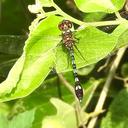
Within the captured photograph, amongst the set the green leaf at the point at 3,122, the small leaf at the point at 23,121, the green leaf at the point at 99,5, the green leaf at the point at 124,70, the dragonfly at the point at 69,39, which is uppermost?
the green leaf at the point at 99,5

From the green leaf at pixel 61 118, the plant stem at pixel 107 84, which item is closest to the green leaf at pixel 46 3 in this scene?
the green leaf at pixel 61 118

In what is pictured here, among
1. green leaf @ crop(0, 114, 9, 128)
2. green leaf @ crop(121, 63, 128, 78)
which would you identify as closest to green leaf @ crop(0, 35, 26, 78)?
green leaf @ crop(0, 114, 9, 128)

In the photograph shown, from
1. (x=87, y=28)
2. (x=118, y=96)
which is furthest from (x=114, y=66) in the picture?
(x=87, y=28)

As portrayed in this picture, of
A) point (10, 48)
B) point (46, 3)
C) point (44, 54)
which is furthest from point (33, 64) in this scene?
point (10, 48)

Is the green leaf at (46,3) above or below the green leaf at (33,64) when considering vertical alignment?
above

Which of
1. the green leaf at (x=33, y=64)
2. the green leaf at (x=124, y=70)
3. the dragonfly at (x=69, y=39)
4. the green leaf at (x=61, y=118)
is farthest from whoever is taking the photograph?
the green leaf at (x=124, y=70)

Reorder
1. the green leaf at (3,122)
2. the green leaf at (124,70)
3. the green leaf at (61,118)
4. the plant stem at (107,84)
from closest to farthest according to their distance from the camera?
1. the green leaf at (3,122)
2. the green leaf at (61,118)
3. the plant stem at (107,84)
4. the green leaf at (124,70)

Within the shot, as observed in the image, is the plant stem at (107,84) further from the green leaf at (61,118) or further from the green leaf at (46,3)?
the green leaf at (46,3)

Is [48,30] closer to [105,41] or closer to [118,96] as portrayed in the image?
[105,41]

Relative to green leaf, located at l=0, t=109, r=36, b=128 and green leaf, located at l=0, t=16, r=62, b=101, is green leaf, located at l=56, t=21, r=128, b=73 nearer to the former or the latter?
green leaf, located at l=0, t=16, r=62, b=101
